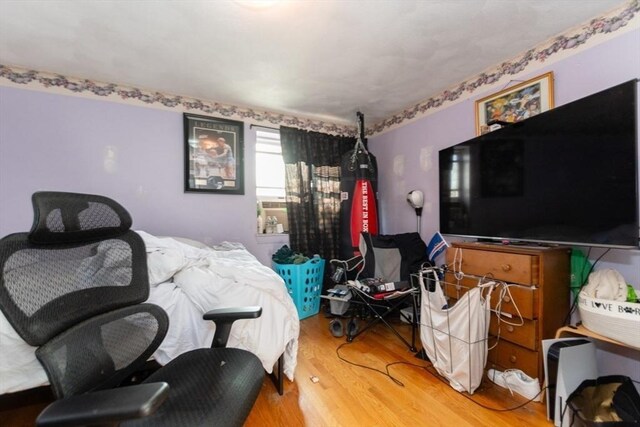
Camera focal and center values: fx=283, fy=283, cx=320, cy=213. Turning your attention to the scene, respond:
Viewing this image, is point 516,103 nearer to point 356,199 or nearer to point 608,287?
point 608,287

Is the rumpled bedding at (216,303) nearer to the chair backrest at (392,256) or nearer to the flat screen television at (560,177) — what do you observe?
the chair backrest at (392,256)

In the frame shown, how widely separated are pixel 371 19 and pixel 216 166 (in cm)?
190

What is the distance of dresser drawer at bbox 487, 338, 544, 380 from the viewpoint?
5.15ft

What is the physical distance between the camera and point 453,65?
2.18 m

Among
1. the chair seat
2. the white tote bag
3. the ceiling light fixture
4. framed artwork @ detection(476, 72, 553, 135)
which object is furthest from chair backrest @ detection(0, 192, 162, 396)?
framed artwork @ detection(476, 72, 553, 135)

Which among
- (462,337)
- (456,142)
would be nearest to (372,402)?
(462,337)

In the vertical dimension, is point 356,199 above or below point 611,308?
above

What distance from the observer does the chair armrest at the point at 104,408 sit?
61 cm

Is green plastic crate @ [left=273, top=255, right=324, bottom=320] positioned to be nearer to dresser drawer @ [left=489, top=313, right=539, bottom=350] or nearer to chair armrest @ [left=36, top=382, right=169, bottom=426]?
dresser drawer @ [left=489, top=313, right=539, bottom=350]

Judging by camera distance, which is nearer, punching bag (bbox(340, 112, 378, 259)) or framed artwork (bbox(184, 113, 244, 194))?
framed artwork (bbox(184, 113, 244, 194))

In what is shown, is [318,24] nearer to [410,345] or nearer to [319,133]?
[319,133]

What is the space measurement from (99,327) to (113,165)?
1960 millimetres

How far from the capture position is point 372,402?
5.09 feet

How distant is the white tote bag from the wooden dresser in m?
0.14
